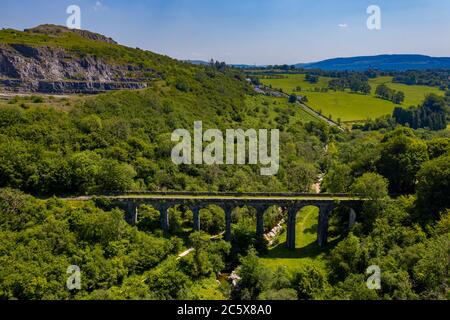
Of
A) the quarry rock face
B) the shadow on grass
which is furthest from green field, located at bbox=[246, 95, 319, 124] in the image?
the shadow on grass

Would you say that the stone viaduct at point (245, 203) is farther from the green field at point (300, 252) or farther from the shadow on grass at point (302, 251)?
the green field at point (300, 252)

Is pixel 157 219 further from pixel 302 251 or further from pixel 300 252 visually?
pixel 302 251

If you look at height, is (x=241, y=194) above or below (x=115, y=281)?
above

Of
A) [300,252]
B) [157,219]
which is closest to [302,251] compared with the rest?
[300,252]

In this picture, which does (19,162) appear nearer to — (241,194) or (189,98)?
(241,194)

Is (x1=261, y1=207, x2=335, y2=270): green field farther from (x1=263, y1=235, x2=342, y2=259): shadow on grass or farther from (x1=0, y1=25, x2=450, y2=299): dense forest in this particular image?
(x1=0, y1=25, x2=450, y2=299): dense forest
